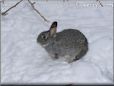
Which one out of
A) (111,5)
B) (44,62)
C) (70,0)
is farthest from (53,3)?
(44,62)

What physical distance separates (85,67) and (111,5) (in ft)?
6.84

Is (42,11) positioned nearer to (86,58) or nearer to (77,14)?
(77,14)

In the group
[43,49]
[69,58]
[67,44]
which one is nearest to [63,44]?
[67,44]

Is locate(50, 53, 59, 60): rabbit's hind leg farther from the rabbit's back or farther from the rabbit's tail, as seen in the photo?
the rabbit's tail

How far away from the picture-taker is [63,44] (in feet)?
16.6

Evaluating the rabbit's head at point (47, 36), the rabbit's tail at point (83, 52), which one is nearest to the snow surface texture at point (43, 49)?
the rabbit's tail at point (83, 52)

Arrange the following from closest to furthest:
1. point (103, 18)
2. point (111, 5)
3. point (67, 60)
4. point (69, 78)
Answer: point (69, 78) → point (67, 60) → point (103, 18) → point (111, 5)

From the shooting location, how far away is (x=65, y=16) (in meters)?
6.40

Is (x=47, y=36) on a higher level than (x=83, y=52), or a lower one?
higher

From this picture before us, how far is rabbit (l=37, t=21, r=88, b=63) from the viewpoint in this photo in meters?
5.00

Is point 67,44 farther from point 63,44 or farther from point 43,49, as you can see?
point 43,49

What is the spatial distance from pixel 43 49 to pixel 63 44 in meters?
0.50

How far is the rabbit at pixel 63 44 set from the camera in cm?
500

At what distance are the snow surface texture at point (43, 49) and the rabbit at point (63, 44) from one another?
9cm
